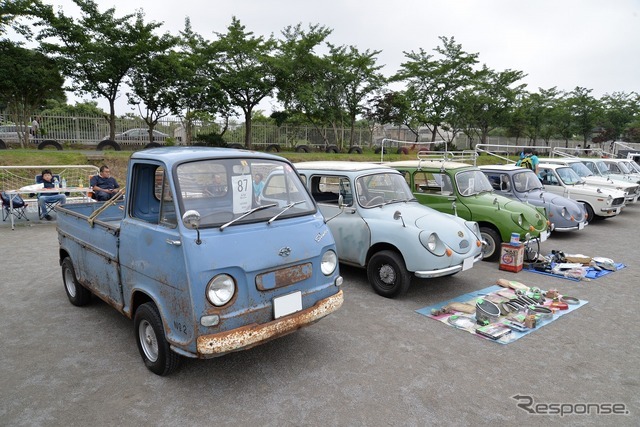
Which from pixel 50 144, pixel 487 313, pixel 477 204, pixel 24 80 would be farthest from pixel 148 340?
pixel 50 144

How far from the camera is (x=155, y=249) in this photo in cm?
343

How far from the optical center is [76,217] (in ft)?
15.8

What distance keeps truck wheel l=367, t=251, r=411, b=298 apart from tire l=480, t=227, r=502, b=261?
9.00 ft

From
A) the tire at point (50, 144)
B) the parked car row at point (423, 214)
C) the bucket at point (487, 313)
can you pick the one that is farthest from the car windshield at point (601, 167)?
the tire at point (50, 144)

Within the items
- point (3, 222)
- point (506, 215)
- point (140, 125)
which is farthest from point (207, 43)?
point (506, 215)

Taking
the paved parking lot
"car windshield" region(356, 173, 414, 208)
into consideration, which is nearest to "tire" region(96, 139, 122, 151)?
→ the paved parking lot

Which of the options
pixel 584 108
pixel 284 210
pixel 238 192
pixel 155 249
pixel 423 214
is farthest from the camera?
pixel 584 108

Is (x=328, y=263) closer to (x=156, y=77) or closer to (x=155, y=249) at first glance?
(x=155, y=249)

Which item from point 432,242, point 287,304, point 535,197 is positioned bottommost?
point 287,304

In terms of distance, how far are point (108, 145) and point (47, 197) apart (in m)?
9.53

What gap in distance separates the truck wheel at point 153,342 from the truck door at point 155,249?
18 cm

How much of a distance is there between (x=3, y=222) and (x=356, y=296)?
981 centimetres

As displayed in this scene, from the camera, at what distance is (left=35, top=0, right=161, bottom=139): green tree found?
658 inches

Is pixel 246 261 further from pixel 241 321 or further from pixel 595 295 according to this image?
pixel 595 295
